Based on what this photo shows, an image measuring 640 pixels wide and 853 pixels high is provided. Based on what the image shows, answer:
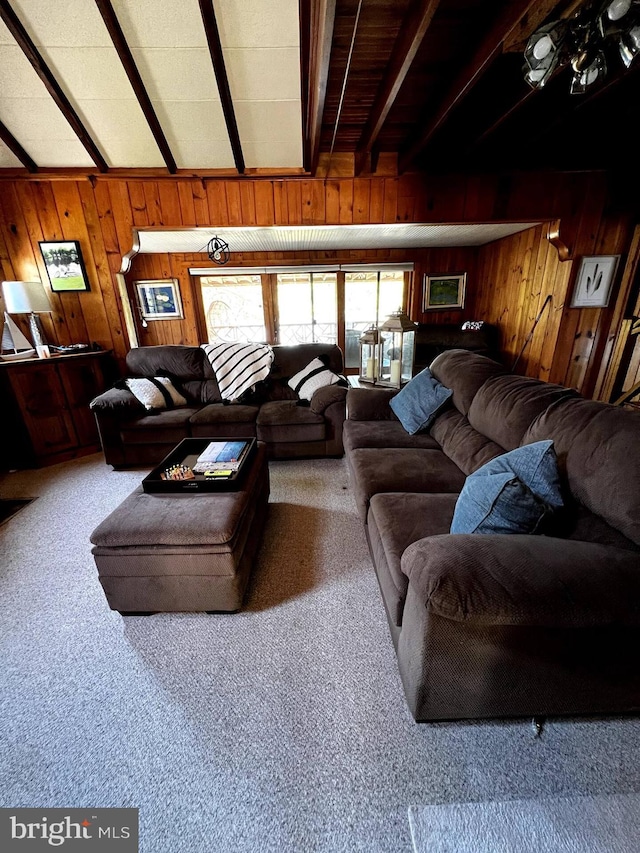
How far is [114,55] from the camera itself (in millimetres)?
2189

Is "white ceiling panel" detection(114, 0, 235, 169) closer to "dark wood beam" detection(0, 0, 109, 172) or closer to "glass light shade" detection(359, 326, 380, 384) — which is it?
"dark wood beam" detection(0, 0, 109, 172)

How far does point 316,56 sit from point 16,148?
275 centimetres

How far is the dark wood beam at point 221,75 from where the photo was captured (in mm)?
1908

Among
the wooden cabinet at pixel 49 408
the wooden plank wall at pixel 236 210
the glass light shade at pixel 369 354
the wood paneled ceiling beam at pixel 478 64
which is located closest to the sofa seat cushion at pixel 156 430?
the wooden cabinet at pixel 49 408

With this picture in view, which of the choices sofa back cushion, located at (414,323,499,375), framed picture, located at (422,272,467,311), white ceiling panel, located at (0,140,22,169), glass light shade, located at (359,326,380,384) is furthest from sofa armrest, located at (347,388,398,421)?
framed picture, located at (422,272,467,311)

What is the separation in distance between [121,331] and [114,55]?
2115 millimetres

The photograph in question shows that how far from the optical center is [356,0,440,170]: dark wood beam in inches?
63.1

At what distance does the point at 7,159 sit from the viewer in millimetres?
2938

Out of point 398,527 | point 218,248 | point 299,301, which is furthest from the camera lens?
point 299,301

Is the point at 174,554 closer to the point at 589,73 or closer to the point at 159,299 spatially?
the point at 589,73

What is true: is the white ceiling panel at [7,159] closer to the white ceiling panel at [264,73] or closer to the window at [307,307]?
the white ceiling panel at [264,73]

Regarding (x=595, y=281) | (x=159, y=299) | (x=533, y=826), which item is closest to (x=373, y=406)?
(x=533, y=826)

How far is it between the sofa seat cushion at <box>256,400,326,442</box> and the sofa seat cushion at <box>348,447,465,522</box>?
0.85m

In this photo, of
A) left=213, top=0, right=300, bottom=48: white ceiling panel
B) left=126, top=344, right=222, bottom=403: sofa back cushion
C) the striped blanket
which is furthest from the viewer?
left=126, top=344, right=222, bottom=403: sofa back cushion
